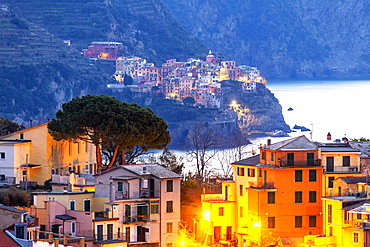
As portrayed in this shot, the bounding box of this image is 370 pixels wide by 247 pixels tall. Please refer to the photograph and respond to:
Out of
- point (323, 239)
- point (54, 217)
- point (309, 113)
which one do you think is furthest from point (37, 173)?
point (309, 113)

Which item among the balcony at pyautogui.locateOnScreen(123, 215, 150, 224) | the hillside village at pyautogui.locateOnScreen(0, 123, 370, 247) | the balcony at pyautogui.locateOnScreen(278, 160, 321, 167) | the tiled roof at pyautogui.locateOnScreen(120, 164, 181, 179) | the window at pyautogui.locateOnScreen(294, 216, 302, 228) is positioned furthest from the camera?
the balcony at pyautogui.locateOnScreen(278, 160, 321, 167)

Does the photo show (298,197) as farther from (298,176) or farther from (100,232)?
(100,232)

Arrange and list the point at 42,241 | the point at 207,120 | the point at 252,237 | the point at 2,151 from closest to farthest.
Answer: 1. the point at 42,241
2. the point at 252,237
3. the point at 2,151
4. the point at 207,120

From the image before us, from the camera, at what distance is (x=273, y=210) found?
1259 inches

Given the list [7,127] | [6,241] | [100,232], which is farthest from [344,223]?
[7,127]

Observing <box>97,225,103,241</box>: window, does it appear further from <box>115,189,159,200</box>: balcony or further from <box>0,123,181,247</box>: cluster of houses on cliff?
<box>115,189,159,200</box>: balcony

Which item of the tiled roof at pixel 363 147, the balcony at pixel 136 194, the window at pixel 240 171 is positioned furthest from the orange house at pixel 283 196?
the balcony at pixel 136 194

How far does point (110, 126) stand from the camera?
3881 cm

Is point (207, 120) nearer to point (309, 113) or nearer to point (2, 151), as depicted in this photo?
point (309, 113)

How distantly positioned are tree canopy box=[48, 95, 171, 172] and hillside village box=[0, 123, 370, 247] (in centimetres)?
170

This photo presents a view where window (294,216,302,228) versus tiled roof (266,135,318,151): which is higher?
tiled roof (266,135,318,151)

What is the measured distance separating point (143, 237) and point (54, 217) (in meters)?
3.59

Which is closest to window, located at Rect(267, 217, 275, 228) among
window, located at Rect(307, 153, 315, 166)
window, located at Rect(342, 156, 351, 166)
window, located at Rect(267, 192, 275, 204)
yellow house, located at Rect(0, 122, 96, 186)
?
window, located at Rect(267, 192, 275, 204)

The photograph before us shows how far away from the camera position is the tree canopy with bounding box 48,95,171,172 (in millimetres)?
38844
